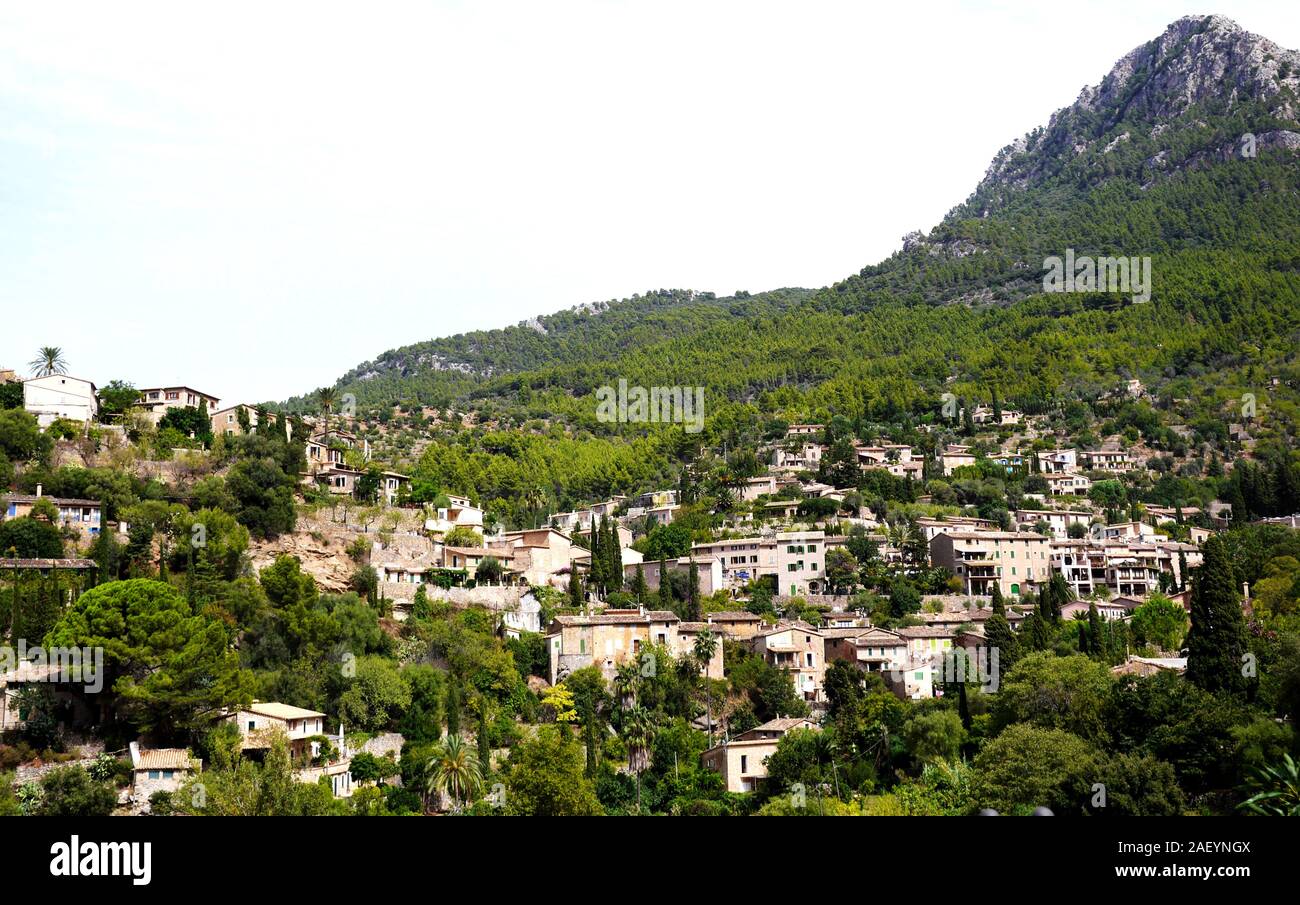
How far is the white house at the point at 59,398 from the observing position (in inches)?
2325

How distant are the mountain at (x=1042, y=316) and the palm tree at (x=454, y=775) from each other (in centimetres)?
7251

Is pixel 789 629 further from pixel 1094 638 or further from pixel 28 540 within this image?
pixel 28 540

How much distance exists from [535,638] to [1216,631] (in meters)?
24.0

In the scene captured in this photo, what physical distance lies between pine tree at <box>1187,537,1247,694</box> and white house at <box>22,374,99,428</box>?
4609 centimetres

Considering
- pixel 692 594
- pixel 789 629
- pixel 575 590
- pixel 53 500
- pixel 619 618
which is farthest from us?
pixel 692 594

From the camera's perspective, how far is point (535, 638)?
5094 centimetres

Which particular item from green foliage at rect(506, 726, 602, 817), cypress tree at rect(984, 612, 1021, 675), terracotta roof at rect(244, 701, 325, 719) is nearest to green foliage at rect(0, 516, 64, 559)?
Result: terracotta roof at rect(244, 701, 325, 719)

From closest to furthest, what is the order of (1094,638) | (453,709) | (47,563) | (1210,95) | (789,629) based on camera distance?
(453,709), (47,563), (1094,638), (789,629), (1210,95)

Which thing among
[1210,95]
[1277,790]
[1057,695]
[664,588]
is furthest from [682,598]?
[1210,95]

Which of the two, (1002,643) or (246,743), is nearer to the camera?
(246,743)

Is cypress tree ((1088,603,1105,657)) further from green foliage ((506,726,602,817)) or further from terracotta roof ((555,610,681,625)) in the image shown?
green foliage ((506,726,602,817))

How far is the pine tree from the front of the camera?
136 ft

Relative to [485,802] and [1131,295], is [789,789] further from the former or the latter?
[1131,295]

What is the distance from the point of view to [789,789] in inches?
1665
